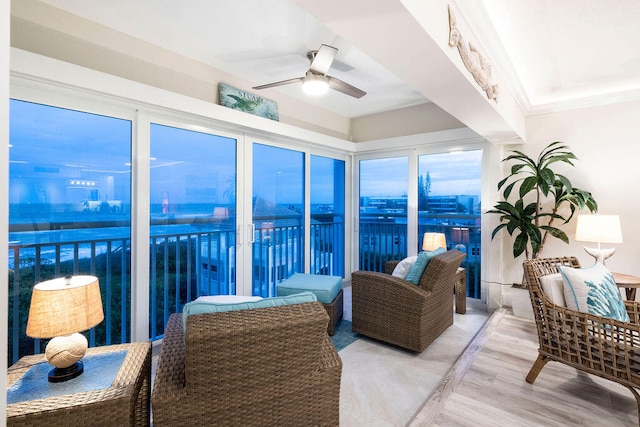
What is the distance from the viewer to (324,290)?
9.34 feet

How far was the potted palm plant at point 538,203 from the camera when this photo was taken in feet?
9.77

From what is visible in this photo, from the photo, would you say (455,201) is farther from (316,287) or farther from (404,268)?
(316,287)

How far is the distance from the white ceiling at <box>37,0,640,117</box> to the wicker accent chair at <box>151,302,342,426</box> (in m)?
1.37

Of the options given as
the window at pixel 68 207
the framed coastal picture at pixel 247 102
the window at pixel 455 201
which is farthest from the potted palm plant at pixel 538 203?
the window at pixel 68 207

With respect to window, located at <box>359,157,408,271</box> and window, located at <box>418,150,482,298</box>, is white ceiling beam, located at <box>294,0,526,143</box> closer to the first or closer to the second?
window, located at <box>418,150,482,298</box>

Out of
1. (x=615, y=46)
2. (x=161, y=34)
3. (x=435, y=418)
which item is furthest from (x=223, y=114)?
(x=615, y=46)

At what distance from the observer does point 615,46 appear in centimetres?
227

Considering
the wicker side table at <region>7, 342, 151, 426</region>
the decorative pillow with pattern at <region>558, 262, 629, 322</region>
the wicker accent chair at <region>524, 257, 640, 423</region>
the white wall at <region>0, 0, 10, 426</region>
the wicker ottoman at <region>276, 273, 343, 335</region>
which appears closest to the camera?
the white wall at <region>0, 0, 10, 426</region>

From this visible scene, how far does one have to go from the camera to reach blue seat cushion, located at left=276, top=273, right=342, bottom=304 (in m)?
2.85

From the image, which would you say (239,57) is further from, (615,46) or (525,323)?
(525,323)

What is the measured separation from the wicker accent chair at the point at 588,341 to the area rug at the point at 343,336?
53.8 inches

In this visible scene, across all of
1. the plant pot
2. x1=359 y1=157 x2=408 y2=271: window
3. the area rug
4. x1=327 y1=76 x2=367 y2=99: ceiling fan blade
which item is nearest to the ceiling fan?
x1=327 y1=76 x2=367 y2=99: ceiling fan blade

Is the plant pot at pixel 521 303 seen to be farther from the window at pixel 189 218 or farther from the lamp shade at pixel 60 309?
the lamp shade at pixel 60 309

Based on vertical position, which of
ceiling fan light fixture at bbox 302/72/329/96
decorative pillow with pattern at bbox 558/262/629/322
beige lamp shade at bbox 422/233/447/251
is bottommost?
decorative pillow with pattern at bbox 558/262/629/322
